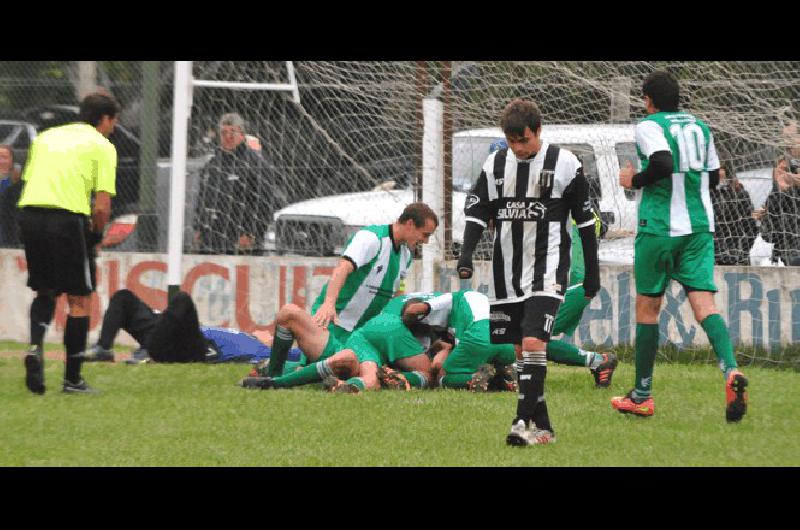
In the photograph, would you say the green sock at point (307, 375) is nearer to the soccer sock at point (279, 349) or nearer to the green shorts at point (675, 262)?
the soccer sock at point (279, 349)

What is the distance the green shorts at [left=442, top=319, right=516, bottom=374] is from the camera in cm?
884

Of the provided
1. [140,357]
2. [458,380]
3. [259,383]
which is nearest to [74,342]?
[259,383]

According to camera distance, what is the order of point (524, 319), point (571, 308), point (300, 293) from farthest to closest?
point (300, 293), point (571, 308), point (524, 319)

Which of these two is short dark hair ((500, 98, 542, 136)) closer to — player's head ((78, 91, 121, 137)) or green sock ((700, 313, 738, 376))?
green sock ((700, 313, 738, 376))

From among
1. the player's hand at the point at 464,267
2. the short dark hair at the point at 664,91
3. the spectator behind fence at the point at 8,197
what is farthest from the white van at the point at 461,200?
the player's hand at the point at 464,267

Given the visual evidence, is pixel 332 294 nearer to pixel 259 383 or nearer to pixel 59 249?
pixel 259 383

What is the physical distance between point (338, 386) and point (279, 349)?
1.96 feet

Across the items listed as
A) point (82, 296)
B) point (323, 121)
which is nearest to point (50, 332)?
point (323, 121)

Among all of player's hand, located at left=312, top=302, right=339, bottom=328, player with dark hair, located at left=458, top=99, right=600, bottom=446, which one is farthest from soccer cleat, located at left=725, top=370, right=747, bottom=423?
player's hand, located at left=312, top=302, right=339, bottom=328

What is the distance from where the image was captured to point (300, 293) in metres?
12.6

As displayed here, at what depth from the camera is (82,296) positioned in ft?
29.0

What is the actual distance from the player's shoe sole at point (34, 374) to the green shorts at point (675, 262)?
162 inches

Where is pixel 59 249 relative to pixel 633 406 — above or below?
above
